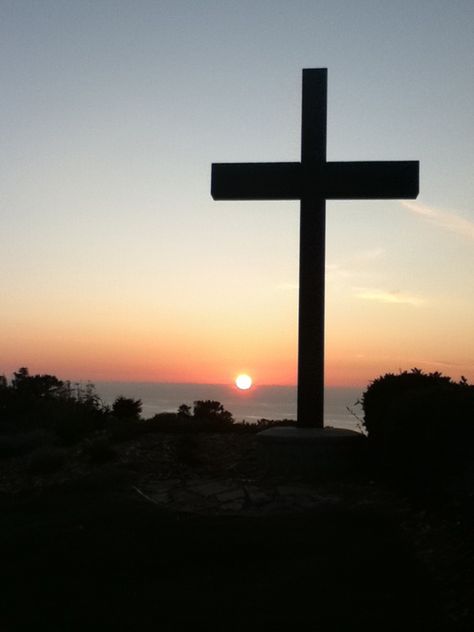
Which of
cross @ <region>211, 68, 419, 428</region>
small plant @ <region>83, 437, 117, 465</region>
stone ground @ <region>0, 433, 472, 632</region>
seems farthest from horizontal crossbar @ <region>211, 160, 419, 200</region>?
small plant @ <region>83, 437, 117, 465</region>

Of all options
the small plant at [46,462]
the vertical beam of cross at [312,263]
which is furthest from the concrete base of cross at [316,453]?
the small plant at [46,462]

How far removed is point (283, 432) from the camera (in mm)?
10703

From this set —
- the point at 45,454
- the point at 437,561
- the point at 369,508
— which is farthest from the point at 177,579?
the point at 45,454

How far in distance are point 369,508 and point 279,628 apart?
3.39 meters

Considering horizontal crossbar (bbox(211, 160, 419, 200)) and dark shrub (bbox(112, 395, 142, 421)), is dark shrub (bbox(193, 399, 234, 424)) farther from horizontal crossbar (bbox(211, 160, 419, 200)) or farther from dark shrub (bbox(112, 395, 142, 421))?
horizontal crossbar (bbox(211, 160, 419, 200))

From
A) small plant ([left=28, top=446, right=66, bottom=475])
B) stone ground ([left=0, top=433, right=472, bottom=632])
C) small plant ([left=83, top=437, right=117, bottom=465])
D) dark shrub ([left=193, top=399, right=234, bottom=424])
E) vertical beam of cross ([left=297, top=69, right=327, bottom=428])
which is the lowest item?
stone ground ([left=0, top=433, right=472, bottom=632])

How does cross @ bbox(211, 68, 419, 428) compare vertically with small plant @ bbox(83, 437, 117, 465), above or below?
above

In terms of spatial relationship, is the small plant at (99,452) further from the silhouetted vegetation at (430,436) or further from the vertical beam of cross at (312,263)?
the silhouetted vegetation at (430,436)

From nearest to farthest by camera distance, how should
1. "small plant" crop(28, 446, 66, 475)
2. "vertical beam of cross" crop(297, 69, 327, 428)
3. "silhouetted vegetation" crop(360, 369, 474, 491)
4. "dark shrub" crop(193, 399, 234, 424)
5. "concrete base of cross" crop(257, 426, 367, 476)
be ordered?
1. "silhouetted vegetation" crop(360, 369, 474, 491)
2. "concrete base of cross" crop(257, 426, 367, 476)
3. "vertical beam of cross" crop(297, 69, 327, 428)
4. "small plant" crop(28, 446, 66, 475)
5. "dark shrub" crop(193, 399, 234, 424)

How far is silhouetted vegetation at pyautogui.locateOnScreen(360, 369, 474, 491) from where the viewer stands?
712cm

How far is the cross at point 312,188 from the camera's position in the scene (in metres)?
11.1

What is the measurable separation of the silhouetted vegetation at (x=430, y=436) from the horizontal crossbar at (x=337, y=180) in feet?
11.1

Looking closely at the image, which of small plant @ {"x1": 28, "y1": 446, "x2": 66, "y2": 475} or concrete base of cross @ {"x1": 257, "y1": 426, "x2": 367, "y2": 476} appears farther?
small plant @ {"x1": 28, "y1": 446, "x2": 66, "y2": 475}

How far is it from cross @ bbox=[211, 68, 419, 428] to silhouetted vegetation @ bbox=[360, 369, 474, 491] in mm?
1705
